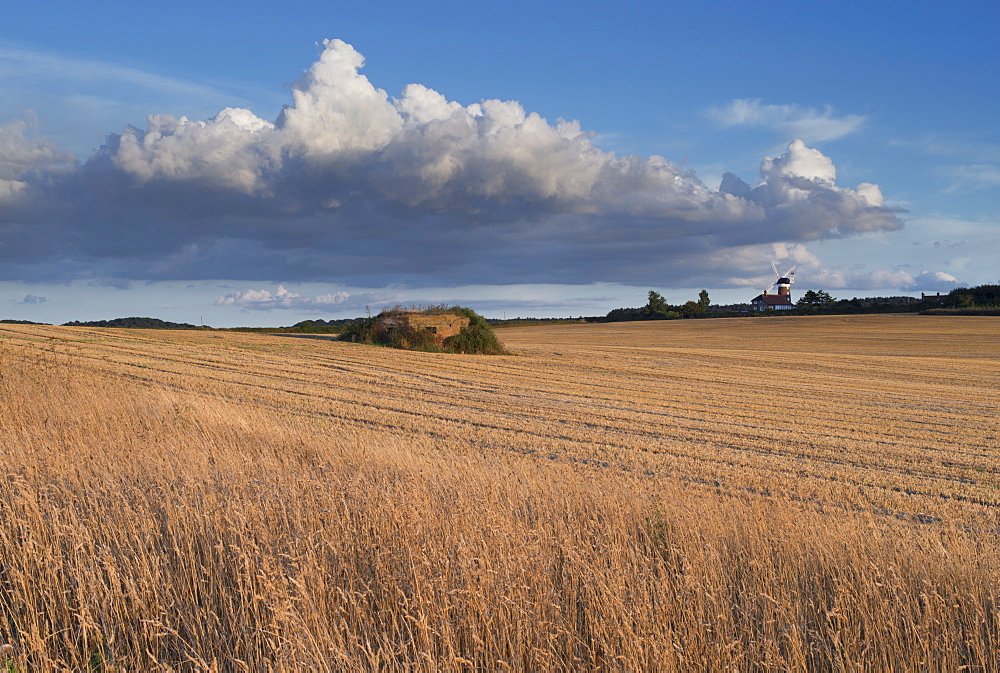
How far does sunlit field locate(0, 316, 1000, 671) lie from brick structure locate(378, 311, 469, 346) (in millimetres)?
24706

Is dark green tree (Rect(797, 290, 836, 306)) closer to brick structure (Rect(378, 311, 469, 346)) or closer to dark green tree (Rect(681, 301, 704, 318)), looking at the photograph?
dark green tree (Rect(681, 301, 704, 318))

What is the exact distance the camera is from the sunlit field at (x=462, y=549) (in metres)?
4.00

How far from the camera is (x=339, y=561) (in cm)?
482

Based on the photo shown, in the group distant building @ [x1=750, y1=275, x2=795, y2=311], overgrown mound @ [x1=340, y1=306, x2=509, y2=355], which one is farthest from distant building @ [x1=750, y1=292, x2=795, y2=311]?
overgrown mound @ [x1=340, y1=306, x2=509, y2=355]

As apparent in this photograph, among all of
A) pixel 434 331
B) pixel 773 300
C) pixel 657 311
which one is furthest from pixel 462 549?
pixel 773 300

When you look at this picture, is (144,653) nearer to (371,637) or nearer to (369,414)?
(371,637)

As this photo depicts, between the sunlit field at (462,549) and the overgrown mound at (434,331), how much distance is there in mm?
24597

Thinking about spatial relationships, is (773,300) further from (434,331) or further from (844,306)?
(434,331)

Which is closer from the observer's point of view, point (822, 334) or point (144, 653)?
point (144, 653)

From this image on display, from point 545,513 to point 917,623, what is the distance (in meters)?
2.82

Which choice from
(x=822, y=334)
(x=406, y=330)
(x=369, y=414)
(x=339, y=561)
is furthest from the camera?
(x=822, y=334)

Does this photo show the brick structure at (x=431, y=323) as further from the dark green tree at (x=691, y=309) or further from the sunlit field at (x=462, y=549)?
the dark green tree at (x=691, y=309)

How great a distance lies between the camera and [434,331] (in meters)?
36.9

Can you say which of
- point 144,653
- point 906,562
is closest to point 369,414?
point 144,653
